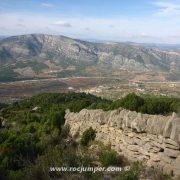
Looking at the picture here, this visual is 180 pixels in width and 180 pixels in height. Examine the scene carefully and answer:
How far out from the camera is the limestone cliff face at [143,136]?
18.5m

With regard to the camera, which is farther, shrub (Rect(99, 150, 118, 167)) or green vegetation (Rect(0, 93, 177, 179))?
shrub (Rect(99, 150, 118, 167))

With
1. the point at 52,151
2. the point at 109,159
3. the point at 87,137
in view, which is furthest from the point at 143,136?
the point at 87,137

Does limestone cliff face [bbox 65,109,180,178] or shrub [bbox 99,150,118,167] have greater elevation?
limestone cliff face [bbox 65,109,180,178]

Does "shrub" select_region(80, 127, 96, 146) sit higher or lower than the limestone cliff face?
lower

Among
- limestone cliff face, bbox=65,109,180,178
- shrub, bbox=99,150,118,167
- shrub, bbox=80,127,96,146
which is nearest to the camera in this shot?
limestone cliff face, bbox=65,109,180,178

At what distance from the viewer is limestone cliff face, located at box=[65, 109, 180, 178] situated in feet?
60.7

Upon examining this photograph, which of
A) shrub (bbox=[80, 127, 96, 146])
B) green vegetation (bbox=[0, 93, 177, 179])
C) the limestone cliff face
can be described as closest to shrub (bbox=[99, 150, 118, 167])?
green vegetation (bbox=[0, 93, 177, 179])

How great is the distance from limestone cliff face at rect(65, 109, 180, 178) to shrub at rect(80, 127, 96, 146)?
366 mm

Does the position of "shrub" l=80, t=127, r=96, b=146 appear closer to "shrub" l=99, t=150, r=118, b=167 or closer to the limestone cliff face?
the limestone cliff face

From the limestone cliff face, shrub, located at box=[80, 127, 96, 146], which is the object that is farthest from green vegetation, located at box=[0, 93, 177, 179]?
the limestone cliff face

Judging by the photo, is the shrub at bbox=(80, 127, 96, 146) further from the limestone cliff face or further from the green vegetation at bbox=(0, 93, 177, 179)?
the limestone cliff face

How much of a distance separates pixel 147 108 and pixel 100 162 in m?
8.07

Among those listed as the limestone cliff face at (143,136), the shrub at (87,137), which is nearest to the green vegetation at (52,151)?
the shrub at (87,137)

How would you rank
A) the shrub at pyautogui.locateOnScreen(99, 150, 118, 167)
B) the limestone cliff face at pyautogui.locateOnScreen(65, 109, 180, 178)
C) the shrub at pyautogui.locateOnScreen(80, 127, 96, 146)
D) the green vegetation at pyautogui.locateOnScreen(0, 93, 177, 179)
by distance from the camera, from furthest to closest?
the shrub at pyautogui.locateOnScreen(80, 127, 96, 146), the shrub at pyautogui.locateOnScreen(99, 150, 118, 167), the limestone cliff face at pyautogui.locateOnScreen(65, 109, 180, 178), the green vegetation at pyautogui.locateOnScreen(0, 93, 177, 179)
